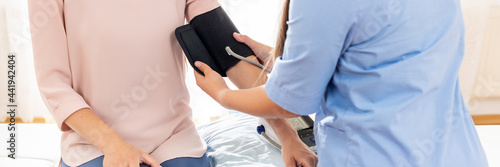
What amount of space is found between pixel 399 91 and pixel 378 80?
0.05 metres

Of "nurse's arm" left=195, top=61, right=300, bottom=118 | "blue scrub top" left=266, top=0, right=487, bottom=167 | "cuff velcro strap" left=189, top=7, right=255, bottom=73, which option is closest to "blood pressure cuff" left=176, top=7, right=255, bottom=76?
"cuff velcro strap" left=189, top=7, right=255, bottom=73

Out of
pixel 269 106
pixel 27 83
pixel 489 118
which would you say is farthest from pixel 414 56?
pixel 27 83

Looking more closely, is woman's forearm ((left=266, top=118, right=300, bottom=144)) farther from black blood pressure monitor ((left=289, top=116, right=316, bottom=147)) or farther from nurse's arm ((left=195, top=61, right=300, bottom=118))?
nurse's arm ((left=195, top=61, right=300, bottom=118))

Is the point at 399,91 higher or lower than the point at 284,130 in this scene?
higher

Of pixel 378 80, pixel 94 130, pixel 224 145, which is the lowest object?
pixel 224 145

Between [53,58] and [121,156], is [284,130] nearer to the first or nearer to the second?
[121,156]

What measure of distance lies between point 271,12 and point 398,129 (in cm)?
177

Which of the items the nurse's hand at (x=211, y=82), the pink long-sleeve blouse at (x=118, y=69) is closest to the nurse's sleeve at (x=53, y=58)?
the pink long-sleeve blouse at (x=118, y=69)

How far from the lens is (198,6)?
122 cm

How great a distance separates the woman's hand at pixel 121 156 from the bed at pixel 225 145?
367 millimetres

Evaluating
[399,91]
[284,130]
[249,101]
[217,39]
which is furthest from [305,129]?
[399,91]

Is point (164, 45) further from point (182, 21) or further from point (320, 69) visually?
point (320, 69)

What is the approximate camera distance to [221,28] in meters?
1.21

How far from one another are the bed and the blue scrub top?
1.76ft
